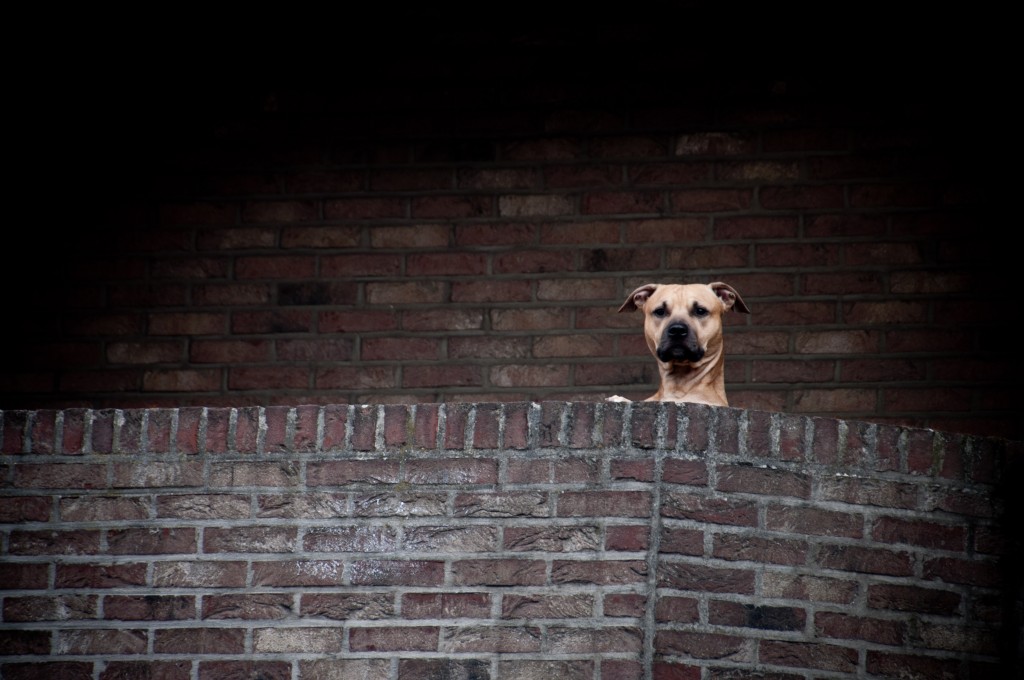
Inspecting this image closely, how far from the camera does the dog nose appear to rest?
4992mm

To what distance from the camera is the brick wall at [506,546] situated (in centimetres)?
438

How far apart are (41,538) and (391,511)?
1.12 meters

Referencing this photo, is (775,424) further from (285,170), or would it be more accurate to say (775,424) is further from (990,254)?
(285,170)

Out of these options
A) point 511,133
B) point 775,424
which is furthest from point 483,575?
point 511,133

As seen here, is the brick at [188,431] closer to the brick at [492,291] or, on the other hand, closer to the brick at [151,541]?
the brick at [151,541]

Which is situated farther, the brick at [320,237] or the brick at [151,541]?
the brick at [320,237]

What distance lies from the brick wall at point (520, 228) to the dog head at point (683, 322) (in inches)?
35.5

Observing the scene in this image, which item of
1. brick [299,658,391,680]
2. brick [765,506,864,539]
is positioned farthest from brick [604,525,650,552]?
brick [299,658,391,680]

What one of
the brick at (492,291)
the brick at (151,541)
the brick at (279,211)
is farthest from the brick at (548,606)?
the brick at (279,211)

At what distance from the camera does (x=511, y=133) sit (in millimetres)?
6289

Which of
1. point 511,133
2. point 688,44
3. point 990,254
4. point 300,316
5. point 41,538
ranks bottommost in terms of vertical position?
point 41,538

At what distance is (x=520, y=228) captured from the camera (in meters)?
6.22

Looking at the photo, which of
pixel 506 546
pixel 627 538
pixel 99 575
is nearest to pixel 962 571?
pixel 627 538

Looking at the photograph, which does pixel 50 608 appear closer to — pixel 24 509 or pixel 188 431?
pixel 24 509
